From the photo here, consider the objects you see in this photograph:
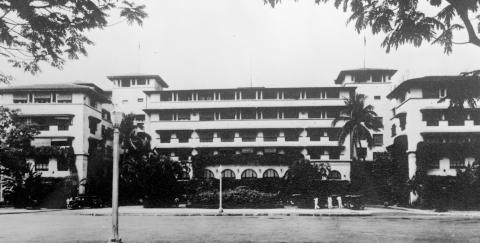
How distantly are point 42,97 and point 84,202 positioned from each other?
1765cm

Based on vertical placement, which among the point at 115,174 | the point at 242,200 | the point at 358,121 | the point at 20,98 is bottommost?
the point at 242,200

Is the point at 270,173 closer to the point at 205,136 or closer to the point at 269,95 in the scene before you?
the point at 205,136

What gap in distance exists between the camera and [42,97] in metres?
58.2

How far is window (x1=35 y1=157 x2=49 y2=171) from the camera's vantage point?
5666cm

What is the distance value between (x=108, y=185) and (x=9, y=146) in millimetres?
10186

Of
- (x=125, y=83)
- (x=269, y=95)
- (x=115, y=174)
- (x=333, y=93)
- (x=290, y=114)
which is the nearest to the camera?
(x=115, y=174)

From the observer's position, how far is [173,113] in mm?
68062

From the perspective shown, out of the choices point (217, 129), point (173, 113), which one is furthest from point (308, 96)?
point (173, 113)

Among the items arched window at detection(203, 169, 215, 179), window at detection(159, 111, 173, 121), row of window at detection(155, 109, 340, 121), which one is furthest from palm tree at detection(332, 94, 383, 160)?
window at detection(159, 111, 173, 121)

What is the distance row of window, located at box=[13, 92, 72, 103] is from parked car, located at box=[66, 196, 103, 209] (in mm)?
15842

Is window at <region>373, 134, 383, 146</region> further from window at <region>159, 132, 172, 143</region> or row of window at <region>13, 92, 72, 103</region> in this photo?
row of window at <region>13, 92, 72, 103</region>

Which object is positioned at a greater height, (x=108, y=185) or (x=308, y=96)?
(x=308, y=96)

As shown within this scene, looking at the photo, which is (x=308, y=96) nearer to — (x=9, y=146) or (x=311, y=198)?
(x=311, y=198)

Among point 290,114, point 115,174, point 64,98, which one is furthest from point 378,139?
point 115,174
